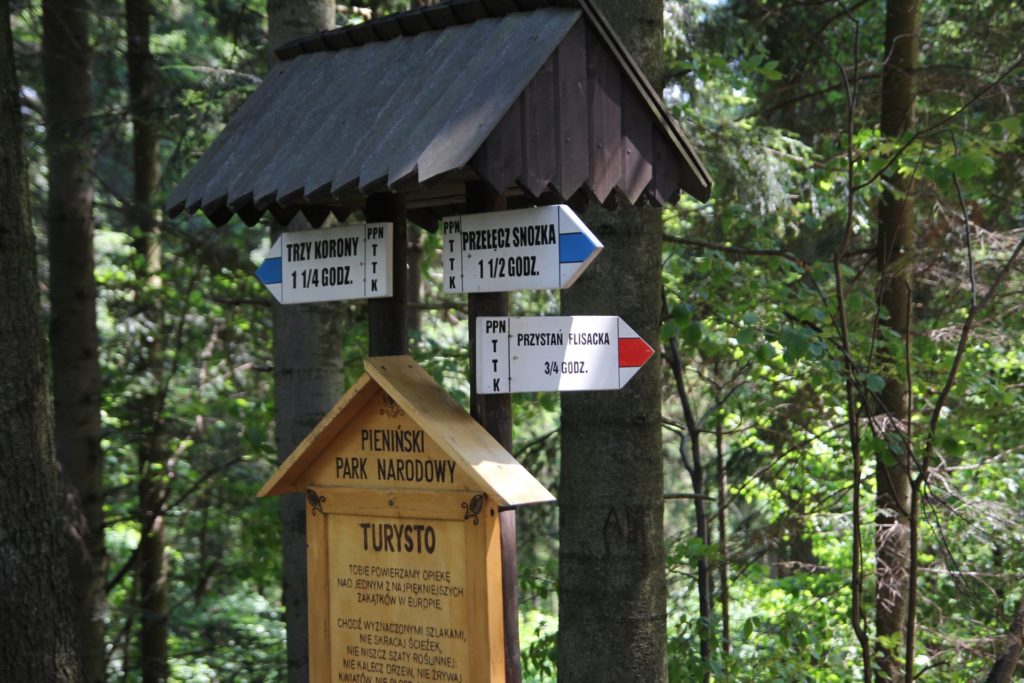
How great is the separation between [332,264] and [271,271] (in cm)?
29

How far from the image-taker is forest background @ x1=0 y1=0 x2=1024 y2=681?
5953 millimetres

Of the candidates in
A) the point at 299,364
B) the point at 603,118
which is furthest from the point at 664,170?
the point at 299,364

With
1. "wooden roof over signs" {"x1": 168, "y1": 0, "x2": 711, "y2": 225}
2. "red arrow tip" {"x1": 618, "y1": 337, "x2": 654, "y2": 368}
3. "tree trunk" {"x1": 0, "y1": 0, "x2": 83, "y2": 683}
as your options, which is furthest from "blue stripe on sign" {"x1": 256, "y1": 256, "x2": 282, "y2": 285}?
"tree trunk" {"x1": 0, "y1": 0, "x2": 83, "y2": 683}

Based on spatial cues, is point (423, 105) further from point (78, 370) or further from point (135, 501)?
point (135, 501)

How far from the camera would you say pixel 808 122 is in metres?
12.5

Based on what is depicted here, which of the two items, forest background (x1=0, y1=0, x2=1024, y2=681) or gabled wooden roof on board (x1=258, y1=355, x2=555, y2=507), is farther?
forest background (x1=0, y1=0, x2=1024, y2=681)

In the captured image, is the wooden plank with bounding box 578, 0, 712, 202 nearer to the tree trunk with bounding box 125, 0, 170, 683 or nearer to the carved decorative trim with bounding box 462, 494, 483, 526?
the carved decorative trim with bounding box 462, 494, 483, 526

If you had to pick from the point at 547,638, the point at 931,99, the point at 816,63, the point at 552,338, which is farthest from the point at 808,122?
the point at 552,338

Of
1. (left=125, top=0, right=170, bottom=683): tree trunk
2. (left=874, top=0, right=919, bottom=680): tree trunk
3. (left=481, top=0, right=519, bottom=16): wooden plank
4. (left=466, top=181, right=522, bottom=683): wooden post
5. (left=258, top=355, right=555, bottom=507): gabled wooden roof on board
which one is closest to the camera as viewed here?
(left=258, top=355, right=555, bottom=507): gabled wooden roof on board

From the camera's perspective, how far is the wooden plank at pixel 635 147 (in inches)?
129

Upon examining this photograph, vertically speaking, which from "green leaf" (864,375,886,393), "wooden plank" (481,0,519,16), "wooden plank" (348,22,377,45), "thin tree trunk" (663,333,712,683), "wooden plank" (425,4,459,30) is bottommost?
"thin tree trunk" (663,333,712,683)

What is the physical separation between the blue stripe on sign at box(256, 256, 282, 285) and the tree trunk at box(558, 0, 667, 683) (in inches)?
54.2

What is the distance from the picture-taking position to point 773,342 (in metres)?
7.10

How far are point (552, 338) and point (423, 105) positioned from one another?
0.78m
